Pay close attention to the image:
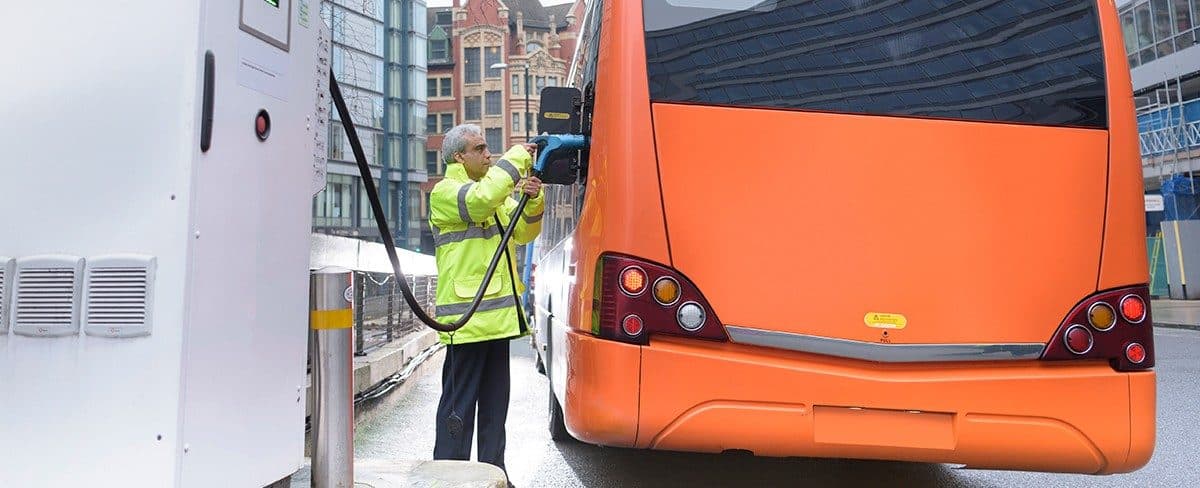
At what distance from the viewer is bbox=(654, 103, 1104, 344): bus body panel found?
136 inches

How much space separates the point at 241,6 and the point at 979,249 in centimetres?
275

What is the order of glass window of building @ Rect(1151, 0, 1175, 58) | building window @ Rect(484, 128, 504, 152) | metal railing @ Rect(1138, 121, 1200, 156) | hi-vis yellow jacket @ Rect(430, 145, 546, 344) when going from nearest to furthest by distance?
1. hi-vis yellow jacket @ Rect(430, 145, 546, 344)
2. metal railing @ Rect(1138, 121, 1200, 156)
3. glass window of building @ Rect(1151, 0, 1175, 58)
4. building window @ Rect(484, 128, 504, 152)

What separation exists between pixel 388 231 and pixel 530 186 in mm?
801

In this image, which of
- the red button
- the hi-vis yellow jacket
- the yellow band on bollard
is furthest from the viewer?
the hi-vis yellow jacket

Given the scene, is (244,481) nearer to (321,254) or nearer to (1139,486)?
(321,254)

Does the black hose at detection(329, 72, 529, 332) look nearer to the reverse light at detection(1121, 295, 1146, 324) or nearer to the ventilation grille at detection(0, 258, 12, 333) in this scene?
the ventilation grille at detection(0, 258, 12, 333)

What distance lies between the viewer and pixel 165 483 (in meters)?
2.37

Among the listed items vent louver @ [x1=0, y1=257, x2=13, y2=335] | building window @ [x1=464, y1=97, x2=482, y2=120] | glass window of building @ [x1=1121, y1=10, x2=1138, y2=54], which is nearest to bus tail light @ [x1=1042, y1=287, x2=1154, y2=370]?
vent louver @ [x1=0, y1=257, x2=13, y2=335]

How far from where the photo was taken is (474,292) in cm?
448

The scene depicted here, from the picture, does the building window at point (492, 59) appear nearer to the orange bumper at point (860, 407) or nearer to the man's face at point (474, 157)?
the man's face at point (474, 157)

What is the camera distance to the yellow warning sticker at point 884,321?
11.3 ft

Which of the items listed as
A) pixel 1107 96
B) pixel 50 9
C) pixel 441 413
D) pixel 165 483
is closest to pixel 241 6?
pixel 50 9

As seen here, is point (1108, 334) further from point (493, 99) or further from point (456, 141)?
point (493, 99)

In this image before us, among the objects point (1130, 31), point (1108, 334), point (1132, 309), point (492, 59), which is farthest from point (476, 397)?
point (492, 59)
